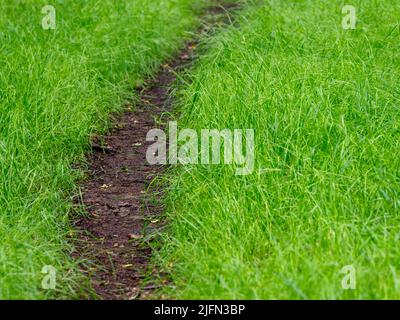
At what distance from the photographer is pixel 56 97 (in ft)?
18.8

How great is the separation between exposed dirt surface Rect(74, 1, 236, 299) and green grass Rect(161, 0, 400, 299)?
0.19 meters

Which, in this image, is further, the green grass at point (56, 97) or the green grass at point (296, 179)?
the green grass at point (56, 97)

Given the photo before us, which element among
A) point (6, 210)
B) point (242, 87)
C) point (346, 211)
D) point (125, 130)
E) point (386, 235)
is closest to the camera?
point (386, 235)

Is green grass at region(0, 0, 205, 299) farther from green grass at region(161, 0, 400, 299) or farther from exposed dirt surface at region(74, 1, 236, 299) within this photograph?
green grass at region(161, 0, 400, 299)

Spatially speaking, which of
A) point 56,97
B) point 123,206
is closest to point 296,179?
point 123,206

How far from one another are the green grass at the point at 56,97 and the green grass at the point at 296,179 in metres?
0.64

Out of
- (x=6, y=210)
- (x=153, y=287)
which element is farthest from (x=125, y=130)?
(x=153, y=287)

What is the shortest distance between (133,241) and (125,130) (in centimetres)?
177

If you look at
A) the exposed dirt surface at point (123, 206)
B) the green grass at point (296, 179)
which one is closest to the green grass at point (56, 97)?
the exposed dirt surface at point (123, 206)

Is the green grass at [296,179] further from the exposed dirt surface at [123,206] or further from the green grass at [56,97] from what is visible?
the green grass at [56,97]

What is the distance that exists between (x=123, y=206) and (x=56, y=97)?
1.13 metres

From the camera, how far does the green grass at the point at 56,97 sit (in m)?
4.13
